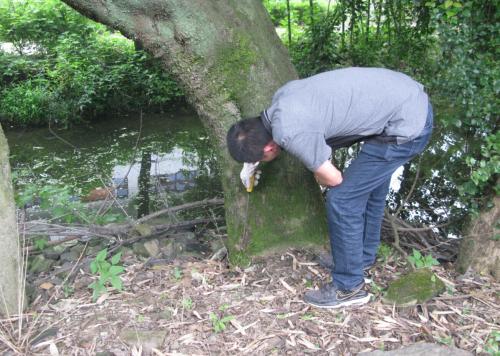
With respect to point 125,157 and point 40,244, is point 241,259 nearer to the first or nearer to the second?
point 40,244

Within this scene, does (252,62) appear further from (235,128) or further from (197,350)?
(197,350)

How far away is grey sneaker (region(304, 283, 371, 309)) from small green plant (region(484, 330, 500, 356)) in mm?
632

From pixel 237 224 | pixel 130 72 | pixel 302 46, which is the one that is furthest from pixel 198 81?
pixel 130 72

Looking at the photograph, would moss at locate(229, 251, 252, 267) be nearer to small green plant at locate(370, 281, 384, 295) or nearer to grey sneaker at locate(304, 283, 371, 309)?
grey sneaker at locate(304, 283, 371, 309)

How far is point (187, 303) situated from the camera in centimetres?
279

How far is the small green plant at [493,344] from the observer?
7.72 ft

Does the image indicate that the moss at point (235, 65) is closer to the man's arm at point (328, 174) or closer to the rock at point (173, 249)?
the man's arm at point (328, 174)

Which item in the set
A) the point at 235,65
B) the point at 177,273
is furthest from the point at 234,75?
the point at 177,273

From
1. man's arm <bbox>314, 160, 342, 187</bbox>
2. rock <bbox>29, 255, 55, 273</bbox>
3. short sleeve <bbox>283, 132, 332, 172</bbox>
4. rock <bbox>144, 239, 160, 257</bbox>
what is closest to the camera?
short sleeve <bbox>283, 132, 332, 172</bbox>

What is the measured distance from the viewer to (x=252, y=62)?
293 cm

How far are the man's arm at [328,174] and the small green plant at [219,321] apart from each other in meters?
0.90

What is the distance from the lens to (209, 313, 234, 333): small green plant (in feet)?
8.48

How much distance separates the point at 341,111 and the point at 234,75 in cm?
78

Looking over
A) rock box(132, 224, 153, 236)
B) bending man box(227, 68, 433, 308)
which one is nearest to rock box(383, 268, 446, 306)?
bending man box(227, 68, 433, 308)
